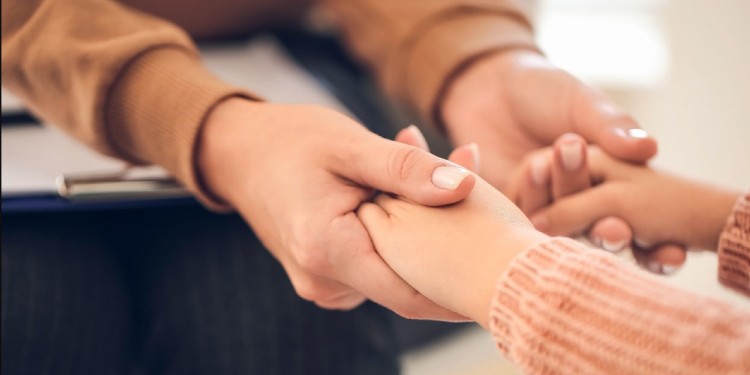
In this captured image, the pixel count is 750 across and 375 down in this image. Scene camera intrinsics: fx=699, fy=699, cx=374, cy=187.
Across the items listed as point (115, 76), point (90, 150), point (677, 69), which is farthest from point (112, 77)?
point (677, 69)

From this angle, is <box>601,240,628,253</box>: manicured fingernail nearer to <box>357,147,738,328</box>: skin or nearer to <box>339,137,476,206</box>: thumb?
<box>357,147,738,328</box>: skin

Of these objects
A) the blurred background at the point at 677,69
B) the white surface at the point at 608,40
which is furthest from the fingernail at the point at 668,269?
the white surface at the point at 608,40

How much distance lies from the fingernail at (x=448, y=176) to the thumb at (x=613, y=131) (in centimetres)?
19

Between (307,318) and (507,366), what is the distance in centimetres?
52

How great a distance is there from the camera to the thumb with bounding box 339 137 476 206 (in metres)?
0.41

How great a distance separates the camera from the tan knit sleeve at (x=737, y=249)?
1.51 feet

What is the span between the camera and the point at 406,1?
761 mm

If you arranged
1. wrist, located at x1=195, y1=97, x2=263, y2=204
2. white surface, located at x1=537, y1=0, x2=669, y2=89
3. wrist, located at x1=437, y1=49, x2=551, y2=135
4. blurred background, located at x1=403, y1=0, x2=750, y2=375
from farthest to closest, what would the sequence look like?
white surface, located at x1=537, y1=0, x2=669, y2=89
blurred background, located at x1=403, y1=0, x2=750, y2=375
wrist, located at x1=437, y1=49, x2=551, y2=135
wrist, located at x1=195, y1=97, x2=263, y2=204

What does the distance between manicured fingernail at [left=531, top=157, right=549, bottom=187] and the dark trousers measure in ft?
0.60

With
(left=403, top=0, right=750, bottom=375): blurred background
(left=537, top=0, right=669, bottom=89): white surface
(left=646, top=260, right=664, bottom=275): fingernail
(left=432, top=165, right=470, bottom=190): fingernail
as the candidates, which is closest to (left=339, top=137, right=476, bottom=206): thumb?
(left=432, top=165, right=470, bottom=190): fingernail

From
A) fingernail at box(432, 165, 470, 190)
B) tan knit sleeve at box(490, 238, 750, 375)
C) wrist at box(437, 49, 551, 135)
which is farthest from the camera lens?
wrist at box(437, 49, 551, 135)

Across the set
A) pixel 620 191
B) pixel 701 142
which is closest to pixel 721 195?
pixel 620 191

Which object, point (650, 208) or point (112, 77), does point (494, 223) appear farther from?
point (112, 77)

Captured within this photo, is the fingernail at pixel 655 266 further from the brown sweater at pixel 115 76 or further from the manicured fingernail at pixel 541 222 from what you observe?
the brown sweater at pixel 115 76
